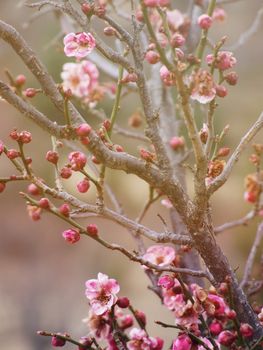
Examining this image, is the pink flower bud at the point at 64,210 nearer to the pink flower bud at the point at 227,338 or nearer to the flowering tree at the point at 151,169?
the flowering tree at the point at 151,169

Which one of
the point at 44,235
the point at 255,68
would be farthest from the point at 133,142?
the point at 255,68

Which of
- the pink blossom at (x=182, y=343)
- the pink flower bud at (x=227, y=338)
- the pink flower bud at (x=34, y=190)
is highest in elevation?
the pink flower bud at (x=34, y=190)

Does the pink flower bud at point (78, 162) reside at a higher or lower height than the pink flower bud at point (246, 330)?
higher

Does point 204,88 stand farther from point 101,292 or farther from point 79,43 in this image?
point 101,292

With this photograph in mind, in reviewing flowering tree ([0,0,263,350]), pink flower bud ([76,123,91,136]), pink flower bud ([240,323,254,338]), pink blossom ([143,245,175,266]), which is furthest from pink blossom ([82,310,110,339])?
pink flower bud ([76,123,91,136])

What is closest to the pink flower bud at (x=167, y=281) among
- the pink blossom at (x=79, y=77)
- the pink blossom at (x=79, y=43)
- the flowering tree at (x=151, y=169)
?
the flowering tree at (x=151, y=169)

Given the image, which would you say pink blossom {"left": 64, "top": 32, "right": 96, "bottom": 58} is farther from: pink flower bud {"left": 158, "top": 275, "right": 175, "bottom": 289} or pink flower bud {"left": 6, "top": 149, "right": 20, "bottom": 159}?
pink flower bud {"left": 158, "top": 275, "right": 175, "bottom": 289}

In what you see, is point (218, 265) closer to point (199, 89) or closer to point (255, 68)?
point (199, 89)

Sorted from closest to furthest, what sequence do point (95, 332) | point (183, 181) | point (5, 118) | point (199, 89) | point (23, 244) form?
point (199, 89)
point (95, 332)
point (183, 181)
point (23, 244)
point (5, 118)
